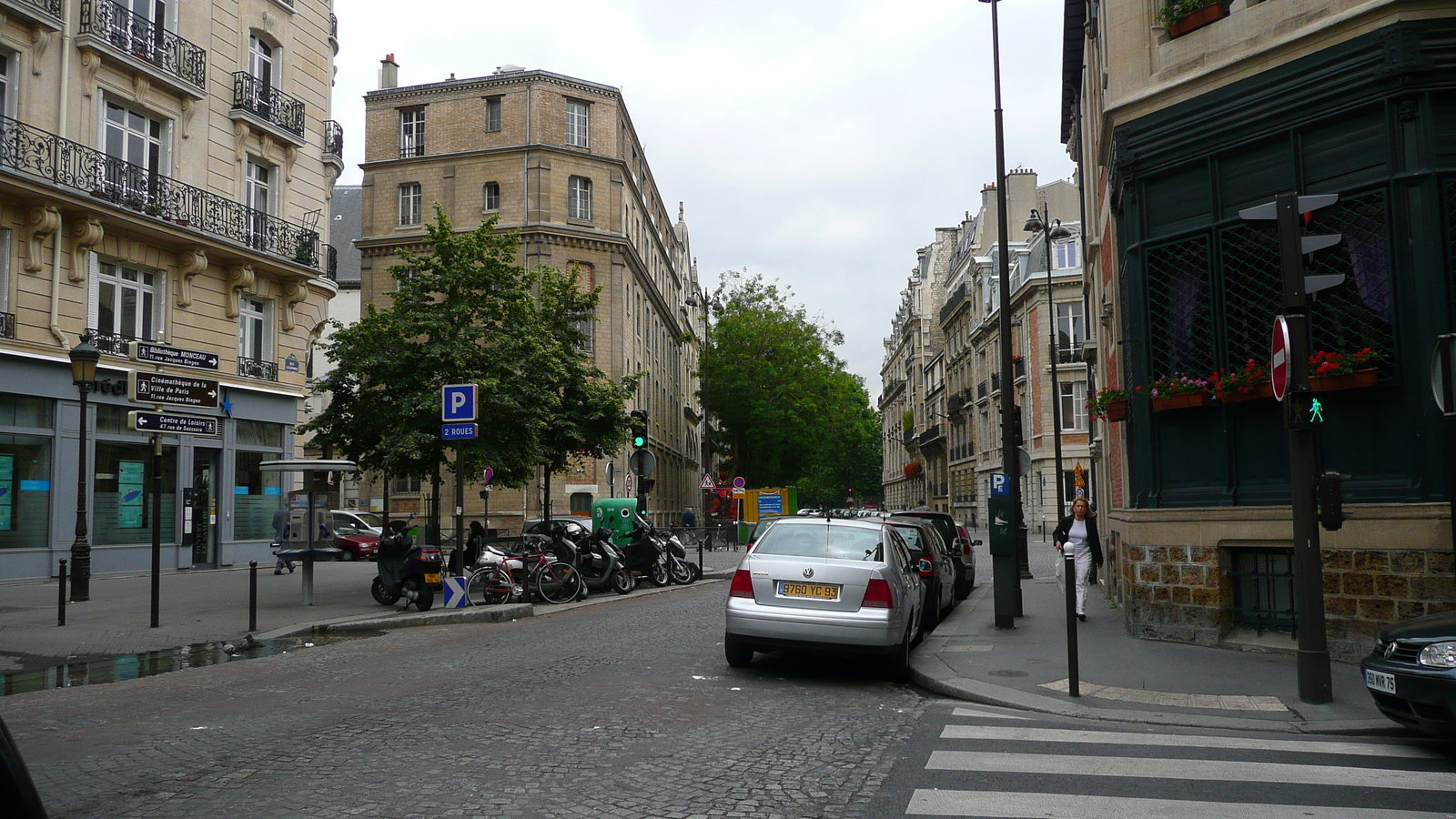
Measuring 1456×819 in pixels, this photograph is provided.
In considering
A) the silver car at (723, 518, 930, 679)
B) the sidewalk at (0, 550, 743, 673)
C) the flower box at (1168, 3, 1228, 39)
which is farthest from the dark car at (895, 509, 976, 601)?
the flower box at (1168, 3, 1228, 39)

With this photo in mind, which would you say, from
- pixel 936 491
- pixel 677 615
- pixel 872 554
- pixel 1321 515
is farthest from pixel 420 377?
pixel 936 491

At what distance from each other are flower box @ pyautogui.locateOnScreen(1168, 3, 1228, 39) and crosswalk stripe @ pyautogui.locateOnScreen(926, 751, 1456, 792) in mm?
8196

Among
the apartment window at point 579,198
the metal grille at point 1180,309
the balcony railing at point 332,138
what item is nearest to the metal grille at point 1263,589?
the metal grille at point 1180,309

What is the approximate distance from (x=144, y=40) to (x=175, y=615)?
557 inches

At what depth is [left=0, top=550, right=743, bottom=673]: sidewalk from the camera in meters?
12.0

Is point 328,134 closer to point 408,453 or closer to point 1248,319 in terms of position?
point 408,453

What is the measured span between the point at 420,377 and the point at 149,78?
9.97 meters

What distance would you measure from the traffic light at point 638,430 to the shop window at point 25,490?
11.4 metres

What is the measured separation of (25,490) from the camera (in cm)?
2002

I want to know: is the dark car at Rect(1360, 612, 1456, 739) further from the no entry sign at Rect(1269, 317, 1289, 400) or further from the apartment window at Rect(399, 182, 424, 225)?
the apartment window at Rect(399, 182, 424, 225)

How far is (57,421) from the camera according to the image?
2048 centimetres

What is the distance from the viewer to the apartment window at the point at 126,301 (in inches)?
862

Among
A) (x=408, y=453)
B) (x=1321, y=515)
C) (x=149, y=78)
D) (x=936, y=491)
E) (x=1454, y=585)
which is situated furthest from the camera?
(x=936, y=491)

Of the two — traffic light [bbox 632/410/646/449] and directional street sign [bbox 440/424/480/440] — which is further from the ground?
traffic light [bbox 632/410/646/449]
